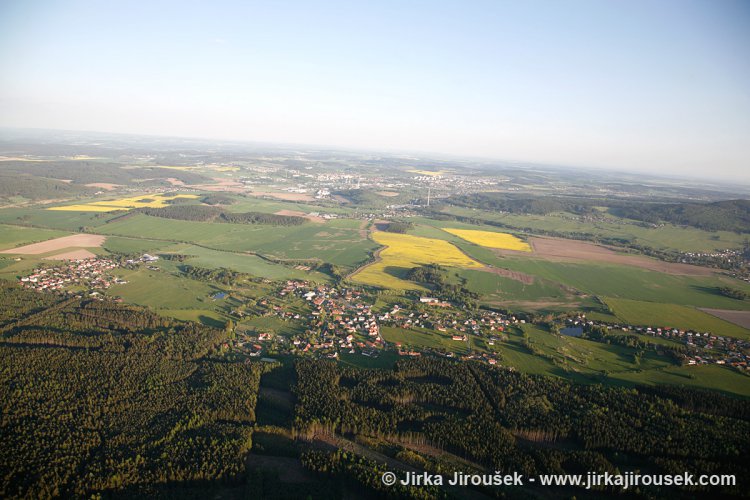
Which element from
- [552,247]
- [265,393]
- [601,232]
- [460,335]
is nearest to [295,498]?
[265,393]

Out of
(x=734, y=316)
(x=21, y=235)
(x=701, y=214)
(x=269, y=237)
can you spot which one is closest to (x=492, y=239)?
(x=734, y=316)

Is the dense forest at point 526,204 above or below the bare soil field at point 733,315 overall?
above

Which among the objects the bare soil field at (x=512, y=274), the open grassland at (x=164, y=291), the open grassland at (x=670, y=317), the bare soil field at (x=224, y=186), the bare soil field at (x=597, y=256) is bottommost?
the open grassland at (x=164, y=291)

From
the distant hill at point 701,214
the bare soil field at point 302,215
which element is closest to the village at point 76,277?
the bare soil field at point 302,215

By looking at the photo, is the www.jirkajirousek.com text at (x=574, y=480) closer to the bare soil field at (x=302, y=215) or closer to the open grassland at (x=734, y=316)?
the open grassland at (x=734, y=316)

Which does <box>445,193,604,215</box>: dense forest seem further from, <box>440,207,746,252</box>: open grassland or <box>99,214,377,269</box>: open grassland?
<box>99,214,377,269</box>: open grassland

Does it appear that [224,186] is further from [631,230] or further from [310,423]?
[310,423]

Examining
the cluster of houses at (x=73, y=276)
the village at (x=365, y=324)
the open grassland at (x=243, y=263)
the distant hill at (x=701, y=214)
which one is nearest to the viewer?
Answer: the village at (x=365, y=324)
